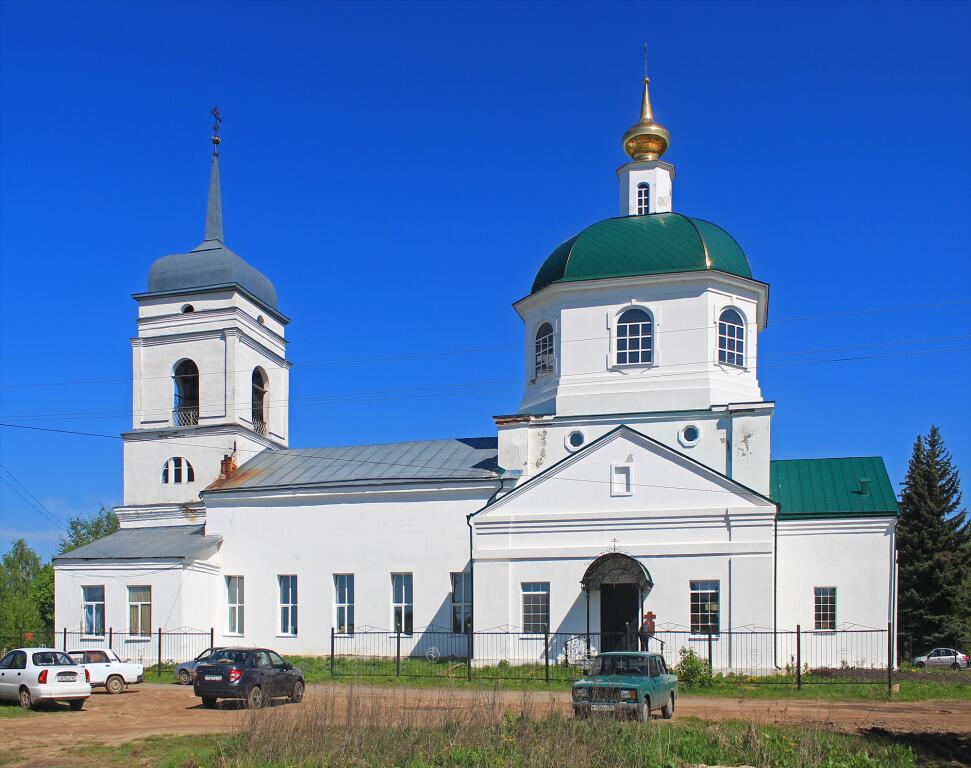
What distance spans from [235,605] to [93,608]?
437cm

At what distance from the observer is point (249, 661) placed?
857 inches

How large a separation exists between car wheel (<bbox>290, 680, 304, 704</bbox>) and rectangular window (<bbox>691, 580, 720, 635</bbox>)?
10.4m

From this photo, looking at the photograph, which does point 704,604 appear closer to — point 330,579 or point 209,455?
point 330,579

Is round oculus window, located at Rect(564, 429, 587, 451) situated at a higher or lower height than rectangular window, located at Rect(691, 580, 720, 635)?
higher

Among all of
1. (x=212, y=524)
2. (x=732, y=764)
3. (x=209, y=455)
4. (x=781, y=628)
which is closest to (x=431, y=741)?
(x=732, y=764)

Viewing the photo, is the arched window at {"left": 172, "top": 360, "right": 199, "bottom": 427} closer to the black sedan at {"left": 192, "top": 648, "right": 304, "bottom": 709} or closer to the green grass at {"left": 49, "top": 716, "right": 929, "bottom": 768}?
the black sedan at {"left": 192, "top": 648, "right": 304, "bottom": 709}

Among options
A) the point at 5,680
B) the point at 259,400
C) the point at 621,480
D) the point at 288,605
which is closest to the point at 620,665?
the point at 621,480

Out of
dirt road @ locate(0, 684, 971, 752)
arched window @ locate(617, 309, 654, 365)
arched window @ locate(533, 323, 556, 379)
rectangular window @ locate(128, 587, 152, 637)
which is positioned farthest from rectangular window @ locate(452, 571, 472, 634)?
rectangular window @ locate(128, 587, 152, 637)

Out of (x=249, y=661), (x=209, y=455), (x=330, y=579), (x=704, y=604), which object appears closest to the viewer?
(x=249, y=661)

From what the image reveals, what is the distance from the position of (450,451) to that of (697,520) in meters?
9.95

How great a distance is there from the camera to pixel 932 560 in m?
42.6

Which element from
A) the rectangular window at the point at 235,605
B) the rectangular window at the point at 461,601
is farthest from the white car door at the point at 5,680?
the rectangular window at the point at 461,601

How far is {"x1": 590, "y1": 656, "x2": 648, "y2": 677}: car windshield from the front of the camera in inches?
739

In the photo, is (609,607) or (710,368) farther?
(710,368)
